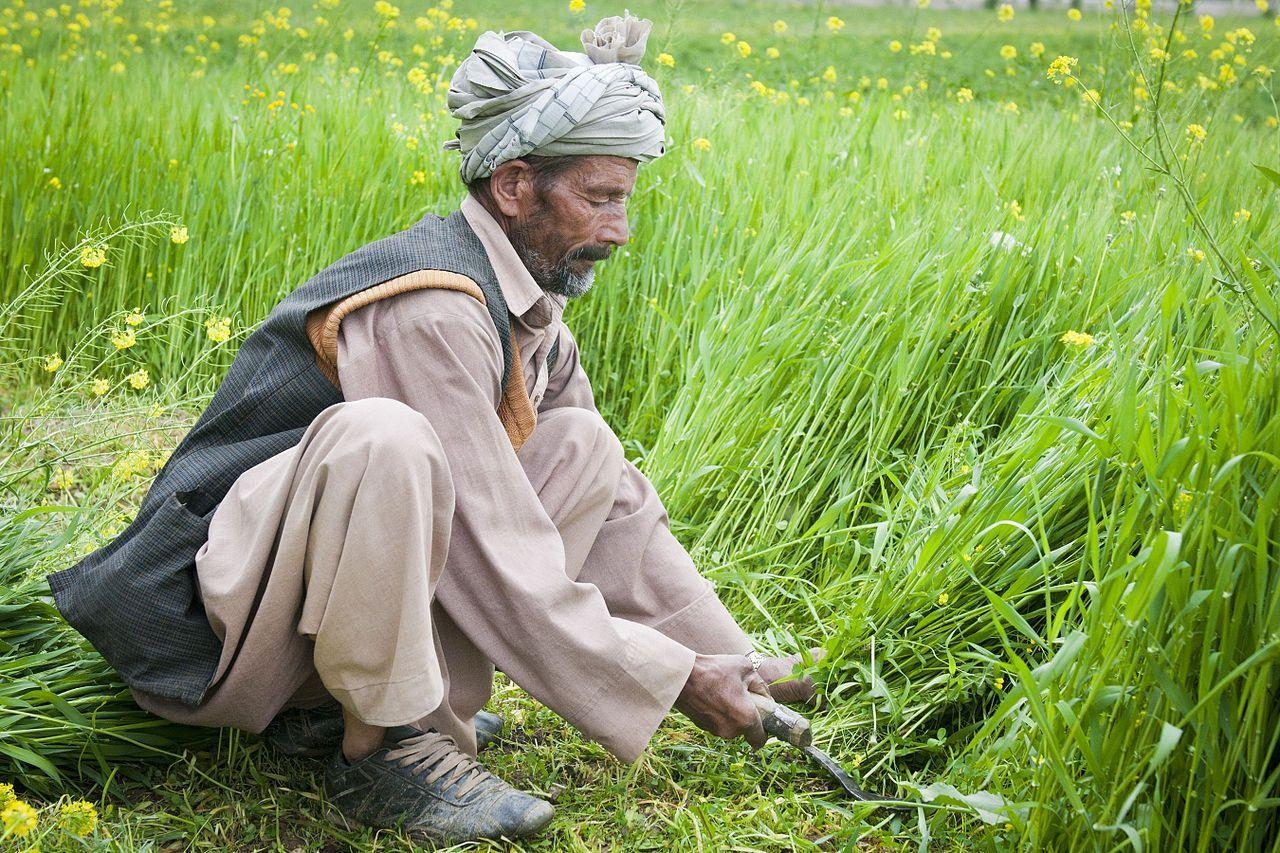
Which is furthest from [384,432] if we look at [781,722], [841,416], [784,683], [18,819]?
[841,416]

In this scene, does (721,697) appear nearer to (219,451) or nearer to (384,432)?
(384,432)

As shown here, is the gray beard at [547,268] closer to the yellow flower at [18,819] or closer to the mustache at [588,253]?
the mustache at [588,253]

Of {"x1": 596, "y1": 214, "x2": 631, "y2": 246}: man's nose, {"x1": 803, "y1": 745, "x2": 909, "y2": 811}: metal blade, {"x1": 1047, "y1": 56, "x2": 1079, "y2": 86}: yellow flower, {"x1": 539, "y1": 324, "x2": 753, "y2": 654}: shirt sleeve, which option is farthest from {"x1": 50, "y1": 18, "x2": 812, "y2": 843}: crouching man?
{"x1": 1047, "y1": 56, "x2": 1079, "y2": 86}: yellow flower

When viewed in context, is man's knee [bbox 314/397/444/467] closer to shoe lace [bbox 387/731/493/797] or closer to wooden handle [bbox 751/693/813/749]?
shoe lace [bbox 387/731/493/797]

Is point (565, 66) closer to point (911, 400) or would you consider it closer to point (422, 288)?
point (422, 288)

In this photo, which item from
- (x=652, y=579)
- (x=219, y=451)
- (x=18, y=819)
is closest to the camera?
(x=18, y=819)

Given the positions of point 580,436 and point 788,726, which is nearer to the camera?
point 788,726

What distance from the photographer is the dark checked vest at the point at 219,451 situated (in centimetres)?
192

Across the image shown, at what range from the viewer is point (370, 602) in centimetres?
180

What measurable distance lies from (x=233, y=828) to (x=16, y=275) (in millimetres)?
2613

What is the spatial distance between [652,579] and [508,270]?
26.9 inches

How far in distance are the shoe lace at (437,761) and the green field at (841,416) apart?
13 centimetres

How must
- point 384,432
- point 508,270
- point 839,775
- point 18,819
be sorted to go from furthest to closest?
point 839,775 < point 508,270 < point 384,432 < point 18,819

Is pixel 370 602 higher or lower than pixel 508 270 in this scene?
lower
